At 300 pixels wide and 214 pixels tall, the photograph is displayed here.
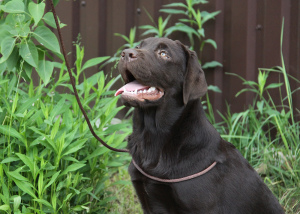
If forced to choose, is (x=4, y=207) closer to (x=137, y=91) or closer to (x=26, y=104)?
(x=26, y=104)

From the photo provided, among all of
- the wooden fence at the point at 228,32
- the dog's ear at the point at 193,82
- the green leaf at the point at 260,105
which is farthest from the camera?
the wooden fence at the point at 228,32

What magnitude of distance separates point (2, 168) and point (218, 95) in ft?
8.81

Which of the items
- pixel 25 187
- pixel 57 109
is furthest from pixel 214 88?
pixel 25 187

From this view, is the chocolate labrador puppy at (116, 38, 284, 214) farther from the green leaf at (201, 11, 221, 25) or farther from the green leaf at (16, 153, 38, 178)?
the green leaf at (201, 11, 221, 25)

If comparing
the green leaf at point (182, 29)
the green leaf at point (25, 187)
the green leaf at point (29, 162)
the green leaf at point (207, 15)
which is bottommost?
the green leaf at point (25, 187)

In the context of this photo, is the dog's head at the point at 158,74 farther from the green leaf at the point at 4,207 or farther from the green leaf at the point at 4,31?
the green leaf at the point at 4,207

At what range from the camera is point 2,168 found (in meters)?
3.29

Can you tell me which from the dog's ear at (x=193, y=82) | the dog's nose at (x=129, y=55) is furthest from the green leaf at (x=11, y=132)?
the dog's ear at (x=193, y=82)

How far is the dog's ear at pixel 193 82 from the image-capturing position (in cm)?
289

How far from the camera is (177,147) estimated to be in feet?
9.75

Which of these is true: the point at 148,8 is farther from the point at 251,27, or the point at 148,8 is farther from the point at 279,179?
the point at 279,179

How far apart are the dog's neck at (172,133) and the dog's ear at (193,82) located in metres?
0.09

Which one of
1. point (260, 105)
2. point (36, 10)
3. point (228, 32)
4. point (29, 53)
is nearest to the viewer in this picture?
point (36, 10)

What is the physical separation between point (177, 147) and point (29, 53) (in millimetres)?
995
